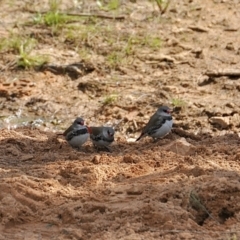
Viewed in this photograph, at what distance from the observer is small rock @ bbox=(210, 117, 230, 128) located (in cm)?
1170

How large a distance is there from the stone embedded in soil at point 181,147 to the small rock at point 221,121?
5.12ft

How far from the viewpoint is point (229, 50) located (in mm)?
13812

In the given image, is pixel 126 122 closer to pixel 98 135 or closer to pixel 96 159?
pixel 98 135

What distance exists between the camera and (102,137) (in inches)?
408

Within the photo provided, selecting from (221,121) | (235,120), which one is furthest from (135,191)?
(235,120)

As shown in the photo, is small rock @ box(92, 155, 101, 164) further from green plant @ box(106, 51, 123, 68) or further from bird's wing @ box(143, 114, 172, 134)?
green plant @ box(106, 51, 123, 68)

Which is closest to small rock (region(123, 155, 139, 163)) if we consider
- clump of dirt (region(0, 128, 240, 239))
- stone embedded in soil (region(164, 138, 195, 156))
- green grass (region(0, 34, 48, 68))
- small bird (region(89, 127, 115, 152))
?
clump of dirt (region(0, 128, 240, 239))

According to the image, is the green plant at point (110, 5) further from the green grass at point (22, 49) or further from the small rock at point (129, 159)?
the small rock at point (129, 159)

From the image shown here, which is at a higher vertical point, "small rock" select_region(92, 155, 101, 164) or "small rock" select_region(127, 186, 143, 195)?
"small rock" select_region(127, 186, 143, 195)

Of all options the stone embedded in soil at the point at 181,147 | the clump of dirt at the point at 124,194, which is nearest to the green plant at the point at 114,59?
the stone embedded in soil at the point at 181,147

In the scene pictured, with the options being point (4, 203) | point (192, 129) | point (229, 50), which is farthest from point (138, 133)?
point (4, 203)

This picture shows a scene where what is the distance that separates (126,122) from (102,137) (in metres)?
1.83

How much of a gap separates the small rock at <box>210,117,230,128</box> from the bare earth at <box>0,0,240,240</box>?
0.05ft

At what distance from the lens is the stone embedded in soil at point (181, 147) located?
386 inches
